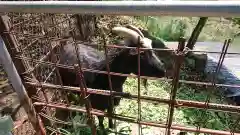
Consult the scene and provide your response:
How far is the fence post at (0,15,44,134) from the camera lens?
1606 millimetres

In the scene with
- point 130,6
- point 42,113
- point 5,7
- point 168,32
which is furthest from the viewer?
point 168,32

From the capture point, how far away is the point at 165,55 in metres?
6.29

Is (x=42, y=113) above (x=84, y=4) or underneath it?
underneath

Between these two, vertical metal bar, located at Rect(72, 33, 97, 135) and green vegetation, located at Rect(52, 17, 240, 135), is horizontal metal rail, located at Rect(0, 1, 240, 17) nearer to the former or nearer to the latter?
vertical metal bar, located at Rect(72, 33, 97, 135)

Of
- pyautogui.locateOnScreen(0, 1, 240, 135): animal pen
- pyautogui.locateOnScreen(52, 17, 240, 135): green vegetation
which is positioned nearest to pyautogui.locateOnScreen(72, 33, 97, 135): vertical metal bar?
pyautogui.locateOnScreen(0, 1, 240, 135): animal pen

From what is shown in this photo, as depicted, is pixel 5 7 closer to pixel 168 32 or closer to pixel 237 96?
pixel 237 96

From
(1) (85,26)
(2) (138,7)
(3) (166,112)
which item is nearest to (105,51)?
(2) (138,7)

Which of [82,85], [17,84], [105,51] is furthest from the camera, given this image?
[17,84]

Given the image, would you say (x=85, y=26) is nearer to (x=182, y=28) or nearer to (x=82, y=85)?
(x=182, y=28)

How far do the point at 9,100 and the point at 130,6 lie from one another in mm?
2968

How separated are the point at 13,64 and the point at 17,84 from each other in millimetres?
151

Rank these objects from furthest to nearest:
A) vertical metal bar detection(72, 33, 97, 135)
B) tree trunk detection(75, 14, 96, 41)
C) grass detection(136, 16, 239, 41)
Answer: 1. grass detection(136, 16, 239, 41)
2. tree trunk detection(75, 14, 96, 41)
3. vertical metal bar detection(72, 33, 97, 135)

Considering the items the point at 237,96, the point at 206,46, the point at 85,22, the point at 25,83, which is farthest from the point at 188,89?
the point at 25,83

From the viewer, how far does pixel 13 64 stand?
1679mm
